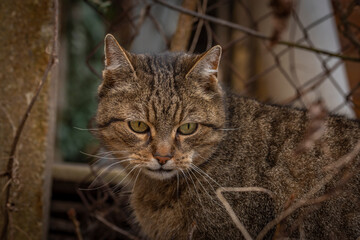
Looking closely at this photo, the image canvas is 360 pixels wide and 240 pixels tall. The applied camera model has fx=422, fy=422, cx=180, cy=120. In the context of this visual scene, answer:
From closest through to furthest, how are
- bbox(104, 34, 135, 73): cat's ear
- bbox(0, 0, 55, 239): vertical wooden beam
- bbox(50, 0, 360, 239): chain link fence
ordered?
bbox(104, 34, 135, 73): cat's ear < bbox(0, 0, 55, 239): vertical wooden beam < bbox(50, 0, 360, 239): chain link fence

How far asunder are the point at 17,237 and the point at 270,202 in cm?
138

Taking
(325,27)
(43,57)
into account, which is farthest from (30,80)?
(325,27)

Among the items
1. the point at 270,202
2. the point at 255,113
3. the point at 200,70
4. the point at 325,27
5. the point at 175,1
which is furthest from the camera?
the point at 175,1

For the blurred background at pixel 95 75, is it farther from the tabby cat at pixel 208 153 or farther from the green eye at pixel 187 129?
the green eye at pixel 187 129

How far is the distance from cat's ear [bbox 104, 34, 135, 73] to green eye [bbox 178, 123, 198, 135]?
0.38 m

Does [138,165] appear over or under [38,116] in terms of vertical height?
under

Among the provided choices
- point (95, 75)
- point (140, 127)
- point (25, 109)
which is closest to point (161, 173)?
point (140, 127)

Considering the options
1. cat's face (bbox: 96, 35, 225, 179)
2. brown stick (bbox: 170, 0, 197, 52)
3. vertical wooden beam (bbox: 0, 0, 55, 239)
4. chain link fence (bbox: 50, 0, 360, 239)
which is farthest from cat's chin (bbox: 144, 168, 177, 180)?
brown stick (bbox: 170, 0, 197, 52)

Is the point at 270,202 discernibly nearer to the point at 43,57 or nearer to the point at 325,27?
the point at 43,57

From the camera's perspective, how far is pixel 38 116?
7.55 feet

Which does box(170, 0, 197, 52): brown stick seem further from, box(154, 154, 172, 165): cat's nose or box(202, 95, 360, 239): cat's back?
box(154, 154, 172, 165): cat's nose

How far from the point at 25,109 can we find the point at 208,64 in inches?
39.7

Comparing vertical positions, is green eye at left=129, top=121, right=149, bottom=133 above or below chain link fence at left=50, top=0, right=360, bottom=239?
below

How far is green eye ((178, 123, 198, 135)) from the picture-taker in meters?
2.09
